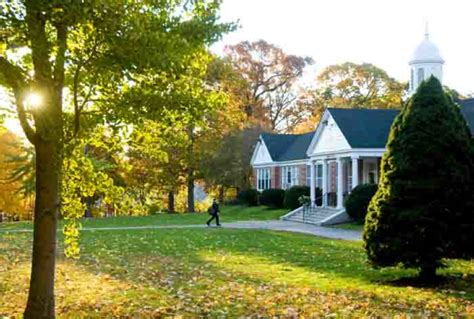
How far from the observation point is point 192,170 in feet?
163

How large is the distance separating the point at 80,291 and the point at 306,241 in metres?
12.3

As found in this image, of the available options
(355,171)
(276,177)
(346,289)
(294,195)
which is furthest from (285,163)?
(346,289)

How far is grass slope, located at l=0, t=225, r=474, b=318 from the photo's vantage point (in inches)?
344

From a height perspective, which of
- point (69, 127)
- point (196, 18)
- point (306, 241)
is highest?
point (196, 18)

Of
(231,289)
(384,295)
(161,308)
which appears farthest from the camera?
(231,289)

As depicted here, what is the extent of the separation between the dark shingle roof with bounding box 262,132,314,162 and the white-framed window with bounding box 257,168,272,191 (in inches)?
78.4

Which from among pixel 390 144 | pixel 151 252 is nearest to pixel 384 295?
pixel 390 144

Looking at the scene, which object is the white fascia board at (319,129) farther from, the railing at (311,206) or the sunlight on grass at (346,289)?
the sunlight on grass at (346,289)

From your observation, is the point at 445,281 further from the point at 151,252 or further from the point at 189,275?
the point at 151,252

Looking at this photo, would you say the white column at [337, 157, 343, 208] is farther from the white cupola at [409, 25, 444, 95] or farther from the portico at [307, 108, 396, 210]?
the white cupola at [409, 25, 444, 95]

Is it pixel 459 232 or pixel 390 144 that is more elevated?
pixel 390 144

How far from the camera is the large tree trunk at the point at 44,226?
685 centimetres

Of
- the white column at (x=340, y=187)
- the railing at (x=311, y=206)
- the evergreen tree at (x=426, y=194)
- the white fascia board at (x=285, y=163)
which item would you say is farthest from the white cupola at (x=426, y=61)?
the evergreen tree at (x=426, y=194)

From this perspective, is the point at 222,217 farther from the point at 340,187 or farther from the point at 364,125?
the point at 364,125
